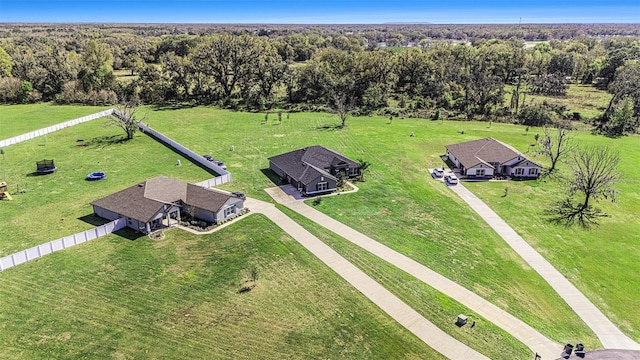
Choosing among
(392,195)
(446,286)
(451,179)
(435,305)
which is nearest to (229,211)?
(392,195)

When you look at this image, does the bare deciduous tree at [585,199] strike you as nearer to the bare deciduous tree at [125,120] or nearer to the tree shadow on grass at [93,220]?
the tree shadow on grass at [93,220]

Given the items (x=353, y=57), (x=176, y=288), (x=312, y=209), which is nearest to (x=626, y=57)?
(x=353, y=57)

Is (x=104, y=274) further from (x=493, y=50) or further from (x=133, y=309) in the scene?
(x=493, y=50)

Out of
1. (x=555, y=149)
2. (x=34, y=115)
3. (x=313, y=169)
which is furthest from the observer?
(x=34, y=115)

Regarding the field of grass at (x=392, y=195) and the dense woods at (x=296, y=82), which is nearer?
the field of grass at (x=392, y=195)

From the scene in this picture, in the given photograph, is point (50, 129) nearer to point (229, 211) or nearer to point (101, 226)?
point (101, 226)

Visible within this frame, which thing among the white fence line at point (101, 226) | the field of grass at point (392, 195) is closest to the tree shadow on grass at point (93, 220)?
the field of grass at point (392, 195)

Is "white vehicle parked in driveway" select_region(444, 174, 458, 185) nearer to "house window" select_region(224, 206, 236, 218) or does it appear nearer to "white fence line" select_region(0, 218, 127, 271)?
"house window" select_region(224, 206, 236, 218)
